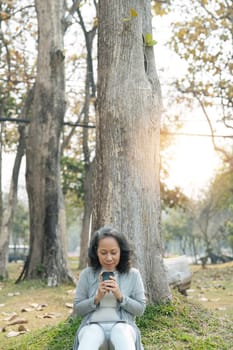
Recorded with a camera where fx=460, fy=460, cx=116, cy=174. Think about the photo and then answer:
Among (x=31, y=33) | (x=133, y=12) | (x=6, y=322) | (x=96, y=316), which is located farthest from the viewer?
(x=31, y=33)

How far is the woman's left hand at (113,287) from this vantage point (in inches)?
127

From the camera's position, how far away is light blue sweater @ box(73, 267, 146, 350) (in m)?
3.30

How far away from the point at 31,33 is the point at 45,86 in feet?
23.0

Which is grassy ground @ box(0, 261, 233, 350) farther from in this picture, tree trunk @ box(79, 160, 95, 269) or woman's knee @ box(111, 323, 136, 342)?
tree trunk @ box(79, 160, 95, 269)

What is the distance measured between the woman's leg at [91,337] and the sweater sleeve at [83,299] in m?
0.16

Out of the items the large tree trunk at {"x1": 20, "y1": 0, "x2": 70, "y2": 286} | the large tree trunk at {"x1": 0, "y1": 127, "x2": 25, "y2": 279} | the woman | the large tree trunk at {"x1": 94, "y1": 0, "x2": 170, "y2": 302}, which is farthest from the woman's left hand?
the large tree trunk at {"x1": 0, "y1": 127, "x2": 25, "y2": 279}

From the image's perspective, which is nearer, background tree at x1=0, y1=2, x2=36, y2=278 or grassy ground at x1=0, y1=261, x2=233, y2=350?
grassy ground at x1=0, y1=261, x2=233, y2=350

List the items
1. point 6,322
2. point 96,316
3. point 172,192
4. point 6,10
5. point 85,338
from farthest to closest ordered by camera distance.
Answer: point 172,192, point 6,10, point 6,322, point 96,316, point 85,338

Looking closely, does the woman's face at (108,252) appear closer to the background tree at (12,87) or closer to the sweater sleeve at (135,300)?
the sweater sleeve at (135,300)

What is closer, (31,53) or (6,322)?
(6,322)

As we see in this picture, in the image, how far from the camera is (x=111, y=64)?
16.1ft

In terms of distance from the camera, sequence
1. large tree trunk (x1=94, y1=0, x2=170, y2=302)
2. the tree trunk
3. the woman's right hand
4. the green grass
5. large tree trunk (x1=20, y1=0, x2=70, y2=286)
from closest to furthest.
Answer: the woman's right hand, the green grass, large tree trunk (x1=94, y1=0, x2=170, y2=302), large tree trunk (x1=20, y1=0, x2=70, y2=286), the tree trunk

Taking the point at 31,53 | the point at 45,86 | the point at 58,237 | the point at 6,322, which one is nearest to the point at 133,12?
the point at 6,322

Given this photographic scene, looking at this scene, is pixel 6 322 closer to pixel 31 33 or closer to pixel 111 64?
pixel 111 64
